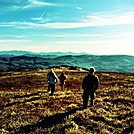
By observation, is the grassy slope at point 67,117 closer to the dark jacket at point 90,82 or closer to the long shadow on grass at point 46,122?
the long shadow on grass at point 46,122

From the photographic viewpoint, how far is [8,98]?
96.7ft

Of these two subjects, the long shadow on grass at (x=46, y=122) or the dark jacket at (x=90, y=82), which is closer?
the long shadow on grass at (x=46, y=122)

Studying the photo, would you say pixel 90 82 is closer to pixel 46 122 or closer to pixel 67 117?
pixel 67 117

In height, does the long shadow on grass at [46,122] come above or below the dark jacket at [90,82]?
below

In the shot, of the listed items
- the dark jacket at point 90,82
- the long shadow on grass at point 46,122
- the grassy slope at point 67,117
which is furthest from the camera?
the dark jacket at point 90,82

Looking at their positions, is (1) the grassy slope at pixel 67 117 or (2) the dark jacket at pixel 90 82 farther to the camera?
(2) the dark jacket at pixel 90 82

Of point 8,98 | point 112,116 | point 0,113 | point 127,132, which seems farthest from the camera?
point 8,98

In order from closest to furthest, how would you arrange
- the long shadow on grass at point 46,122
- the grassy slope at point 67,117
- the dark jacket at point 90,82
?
the grassy slope at point 67,117 < the long shadow on grass at point 46,122 < the dark jacket at point 90,82

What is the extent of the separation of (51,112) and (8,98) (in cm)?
928

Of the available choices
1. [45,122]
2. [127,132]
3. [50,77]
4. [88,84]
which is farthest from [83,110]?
[50,77]

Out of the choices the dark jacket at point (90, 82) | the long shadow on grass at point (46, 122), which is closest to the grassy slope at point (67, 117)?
the long shadow on grass at point (46, 122)

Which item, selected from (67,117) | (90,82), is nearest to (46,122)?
(67,117)

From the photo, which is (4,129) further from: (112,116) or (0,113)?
(112,116)

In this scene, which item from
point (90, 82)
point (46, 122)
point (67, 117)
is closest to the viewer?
point (46, 122)
